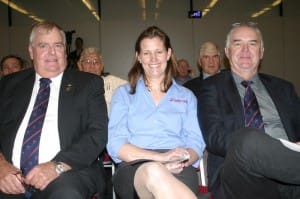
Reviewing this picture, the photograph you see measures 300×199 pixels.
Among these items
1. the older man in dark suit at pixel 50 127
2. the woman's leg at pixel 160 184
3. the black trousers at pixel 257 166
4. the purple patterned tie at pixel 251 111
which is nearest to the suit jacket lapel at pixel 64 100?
the older man in dark suit at pixel 50 127

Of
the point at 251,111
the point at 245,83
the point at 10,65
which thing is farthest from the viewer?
the point at 10,65

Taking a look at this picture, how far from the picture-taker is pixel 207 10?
9391 millimetres

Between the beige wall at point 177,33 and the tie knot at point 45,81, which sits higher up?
the beige wall at point 177,33

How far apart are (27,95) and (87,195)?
32.9 inches

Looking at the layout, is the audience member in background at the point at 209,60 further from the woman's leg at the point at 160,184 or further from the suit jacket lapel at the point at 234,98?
the woman's leg at the point at 160,184

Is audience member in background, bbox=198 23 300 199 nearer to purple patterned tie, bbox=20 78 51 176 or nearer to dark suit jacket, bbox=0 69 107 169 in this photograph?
dark suit jacket, bbox=0 69 107 169

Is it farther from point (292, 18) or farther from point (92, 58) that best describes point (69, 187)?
point (292, 18)

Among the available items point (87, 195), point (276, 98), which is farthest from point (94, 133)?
point (276, 98)

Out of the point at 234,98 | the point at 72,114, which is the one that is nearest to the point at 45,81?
the point at 72,114

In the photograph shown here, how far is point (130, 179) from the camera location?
1.87 m

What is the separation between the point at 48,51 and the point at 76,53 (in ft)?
20.0

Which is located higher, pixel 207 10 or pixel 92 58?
pixel 207 10

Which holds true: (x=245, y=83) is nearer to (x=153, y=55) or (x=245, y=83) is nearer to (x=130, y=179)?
(x=153, y=55)

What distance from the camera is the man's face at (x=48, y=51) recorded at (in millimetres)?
2398
